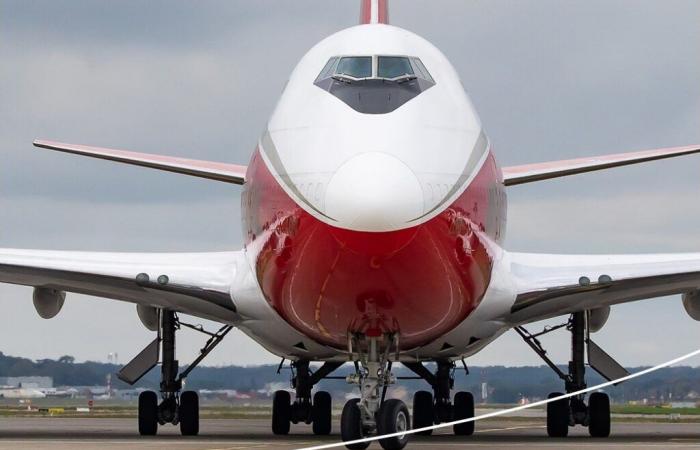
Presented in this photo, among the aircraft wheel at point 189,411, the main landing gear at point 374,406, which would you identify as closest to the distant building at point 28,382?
the aircraft wheel at point 189,411

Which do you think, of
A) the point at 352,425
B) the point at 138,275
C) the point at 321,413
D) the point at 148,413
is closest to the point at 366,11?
the point at 138,275

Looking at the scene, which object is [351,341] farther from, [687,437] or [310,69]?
[687,437]

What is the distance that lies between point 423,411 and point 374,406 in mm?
10977

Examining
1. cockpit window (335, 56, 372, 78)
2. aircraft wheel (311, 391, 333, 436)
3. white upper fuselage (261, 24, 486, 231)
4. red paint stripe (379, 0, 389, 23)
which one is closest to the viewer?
white upper fuselage (261, 24, 486, 231)

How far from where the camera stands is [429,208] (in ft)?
56.4

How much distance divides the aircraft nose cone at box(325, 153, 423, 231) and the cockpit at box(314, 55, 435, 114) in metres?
1.31

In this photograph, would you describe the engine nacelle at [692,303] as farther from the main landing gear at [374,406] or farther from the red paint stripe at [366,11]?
the main landing gear at [374,406]

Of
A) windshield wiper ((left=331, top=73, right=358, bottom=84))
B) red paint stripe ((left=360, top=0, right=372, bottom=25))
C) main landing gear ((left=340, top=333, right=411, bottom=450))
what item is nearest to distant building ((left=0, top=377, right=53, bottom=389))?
red paint stripe ((left=360, top=0, right=372, bottom=25))

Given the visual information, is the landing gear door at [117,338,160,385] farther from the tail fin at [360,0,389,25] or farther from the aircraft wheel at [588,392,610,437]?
the aircraft wheel at [588,392,610,437]

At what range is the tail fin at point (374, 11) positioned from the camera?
2545 centimetres

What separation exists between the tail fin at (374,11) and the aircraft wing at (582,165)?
371cm

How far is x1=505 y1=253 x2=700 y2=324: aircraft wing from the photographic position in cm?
2330

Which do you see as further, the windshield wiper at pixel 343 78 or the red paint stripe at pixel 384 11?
the red paint stripe at pixel 384 11

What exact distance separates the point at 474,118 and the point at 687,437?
8.58 meters
